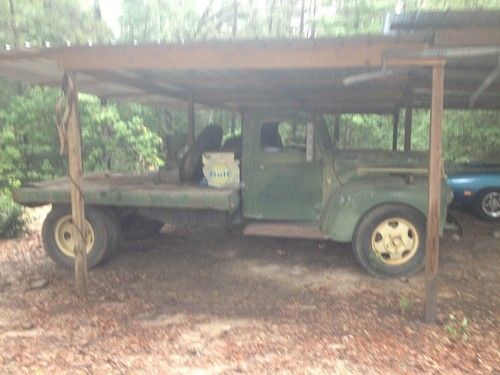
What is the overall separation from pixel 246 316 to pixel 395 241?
7.01ft

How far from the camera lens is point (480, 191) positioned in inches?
350

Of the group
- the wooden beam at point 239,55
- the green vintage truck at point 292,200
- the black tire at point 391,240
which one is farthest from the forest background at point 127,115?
the wooden beam at point 239,55

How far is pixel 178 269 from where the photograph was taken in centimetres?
618

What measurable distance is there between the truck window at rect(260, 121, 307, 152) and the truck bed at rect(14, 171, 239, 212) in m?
0.75

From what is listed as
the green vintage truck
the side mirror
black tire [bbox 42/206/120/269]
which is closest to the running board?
the green vintage truck

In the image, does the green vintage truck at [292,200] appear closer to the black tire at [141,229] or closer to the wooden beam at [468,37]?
the black tire at [141,229]

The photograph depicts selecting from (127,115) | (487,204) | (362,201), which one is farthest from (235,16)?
(362,201)

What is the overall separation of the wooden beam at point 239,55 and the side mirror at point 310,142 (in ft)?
5.59

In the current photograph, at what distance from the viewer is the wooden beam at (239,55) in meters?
4.35

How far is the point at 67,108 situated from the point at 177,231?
3.75 meters

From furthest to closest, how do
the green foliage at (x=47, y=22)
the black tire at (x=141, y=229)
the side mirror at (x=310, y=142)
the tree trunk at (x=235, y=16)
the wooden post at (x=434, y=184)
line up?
the tree trunk at (x=235, y=16), the green foliage at (x=47, y=22), the black tire at (x=141, y=229), the side mirror at (x=310, y=142), the wooden post at (x=434, y=184)

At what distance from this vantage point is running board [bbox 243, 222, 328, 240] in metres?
5.84

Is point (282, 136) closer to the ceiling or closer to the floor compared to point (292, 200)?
closer to the ceiling

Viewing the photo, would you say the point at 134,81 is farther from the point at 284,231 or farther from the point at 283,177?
the point at 284,231
